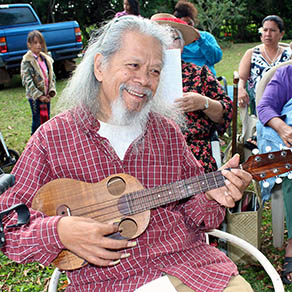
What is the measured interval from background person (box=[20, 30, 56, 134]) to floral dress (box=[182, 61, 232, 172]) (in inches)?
146

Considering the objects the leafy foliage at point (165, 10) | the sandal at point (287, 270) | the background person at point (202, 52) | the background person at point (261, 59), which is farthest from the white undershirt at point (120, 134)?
the leafy foliage at point (165, 10)

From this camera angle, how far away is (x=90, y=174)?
66.7 inches

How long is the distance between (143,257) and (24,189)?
0.63m

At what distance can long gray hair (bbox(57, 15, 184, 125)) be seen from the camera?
1756mm

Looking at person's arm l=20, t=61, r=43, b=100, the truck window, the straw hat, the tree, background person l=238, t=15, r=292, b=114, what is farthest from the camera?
the tree

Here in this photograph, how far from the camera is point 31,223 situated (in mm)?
1503

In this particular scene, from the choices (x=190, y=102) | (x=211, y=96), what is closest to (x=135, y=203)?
(x=190, y=102)

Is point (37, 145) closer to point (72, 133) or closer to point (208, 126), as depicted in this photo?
point (72, 133)

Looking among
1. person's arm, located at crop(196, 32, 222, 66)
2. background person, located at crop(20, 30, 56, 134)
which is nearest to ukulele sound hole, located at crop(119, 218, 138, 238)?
person's arm, located at crop(196, 32, 222, 66)

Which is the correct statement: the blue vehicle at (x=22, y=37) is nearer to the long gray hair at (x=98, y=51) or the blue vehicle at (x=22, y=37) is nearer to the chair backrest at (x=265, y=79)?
Result: the chair backrest at (x=265, y=79)

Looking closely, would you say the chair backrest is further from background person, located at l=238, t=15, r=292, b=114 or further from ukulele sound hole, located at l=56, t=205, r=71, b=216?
ukulele sound hole, located at l=56, t=205, r=71, b=216

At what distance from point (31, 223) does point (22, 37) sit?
10172 mm

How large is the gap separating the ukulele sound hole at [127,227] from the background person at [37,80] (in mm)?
4696

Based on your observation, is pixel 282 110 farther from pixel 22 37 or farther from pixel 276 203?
pixel 22 37
